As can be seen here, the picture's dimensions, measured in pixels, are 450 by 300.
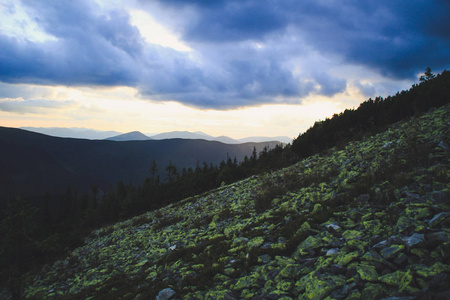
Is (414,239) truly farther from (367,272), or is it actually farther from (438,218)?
(367,272)

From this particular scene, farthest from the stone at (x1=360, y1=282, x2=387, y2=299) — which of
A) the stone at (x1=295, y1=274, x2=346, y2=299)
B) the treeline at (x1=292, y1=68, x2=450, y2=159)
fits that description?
the treeline at (x1=292, y1=68, x2=450, y2=159)

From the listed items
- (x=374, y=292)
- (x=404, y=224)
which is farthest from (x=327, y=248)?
(x=374, y=292)

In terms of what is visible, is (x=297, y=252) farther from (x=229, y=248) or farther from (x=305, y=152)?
(x=305, y=152)

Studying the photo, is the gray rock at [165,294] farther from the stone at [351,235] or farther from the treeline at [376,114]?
the treeline at [376,114]

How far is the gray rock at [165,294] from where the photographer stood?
274 inches

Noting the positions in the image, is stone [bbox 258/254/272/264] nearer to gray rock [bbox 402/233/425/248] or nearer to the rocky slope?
the rocky slope

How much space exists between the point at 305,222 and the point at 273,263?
8.63ft

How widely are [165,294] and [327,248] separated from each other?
227 inches

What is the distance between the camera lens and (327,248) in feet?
22.4

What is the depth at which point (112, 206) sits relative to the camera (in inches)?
2574

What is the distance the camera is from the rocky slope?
16.0 ft

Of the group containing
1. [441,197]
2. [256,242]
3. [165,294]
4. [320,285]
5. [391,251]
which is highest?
[441,197]

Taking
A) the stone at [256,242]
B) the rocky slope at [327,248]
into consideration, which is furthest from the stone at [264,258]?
the stone at [256,242]

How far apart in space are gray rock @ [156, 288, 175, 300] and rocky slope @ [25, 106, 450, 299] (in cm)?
4
